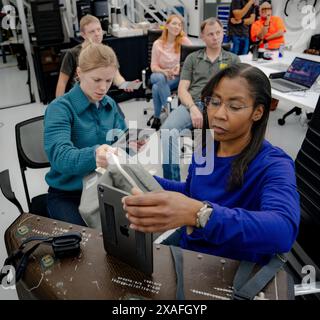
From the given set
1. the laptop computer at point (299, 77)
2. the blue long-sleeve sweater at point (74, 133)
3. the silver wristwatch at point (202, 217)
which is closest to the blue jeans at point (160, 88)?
the laptop computer at point (299, 77)

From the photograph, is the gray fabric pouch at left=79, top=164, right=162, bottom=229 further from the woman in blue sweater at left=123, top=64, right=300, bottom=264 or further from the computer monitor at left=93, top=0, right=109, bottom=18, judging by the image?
the computer monitor at left=93, top=0, right=109, bottom=18

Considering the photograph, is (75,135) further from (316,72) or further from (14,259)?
(316,72)

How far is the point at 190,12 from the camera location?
8.38m

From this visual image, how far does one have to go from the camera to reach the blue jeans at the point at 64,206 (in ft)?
4.73

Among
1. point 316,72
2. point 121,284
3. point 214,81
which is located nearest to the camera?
point 121,284

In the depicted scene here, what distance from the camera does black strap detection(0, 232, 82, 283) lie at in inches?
34.1

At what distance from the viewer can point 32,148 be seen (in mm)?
1752

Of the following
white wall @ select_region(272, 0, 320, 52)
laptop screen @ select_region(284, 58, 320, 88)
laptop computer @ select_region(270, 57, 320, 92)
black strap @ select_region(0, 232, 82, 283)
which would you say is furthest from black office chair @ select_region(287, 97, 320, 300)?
white wall @ select_region(272, 0, 320, 52)

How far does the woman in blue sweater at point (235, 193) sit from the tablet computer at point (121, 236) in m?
0.08

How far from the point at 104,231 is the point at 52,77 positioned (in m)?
4.14

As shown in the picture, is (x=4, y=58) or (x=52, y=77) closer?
(x=52, y=77)

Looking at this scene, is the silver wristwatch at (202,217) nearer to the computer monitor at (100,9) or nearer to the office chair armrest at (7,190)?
the office chair armrest at (7,190)

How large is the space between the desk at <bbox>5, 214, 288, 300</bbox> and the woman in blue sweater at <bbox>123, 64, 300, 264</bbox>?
8 centimetres
